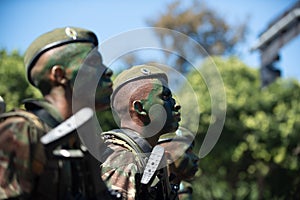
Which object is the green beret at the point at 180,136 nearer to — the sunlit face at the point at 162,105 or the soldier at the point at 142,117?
the soldier at the point at 142,117

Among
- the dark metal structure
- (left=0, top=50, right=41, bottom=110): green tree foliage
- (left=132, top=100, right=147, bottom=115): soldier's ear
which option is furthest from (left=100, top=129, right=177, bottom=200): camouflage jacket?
the dark metal structure

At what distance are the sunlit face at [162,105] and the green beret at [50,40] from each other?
1.31 meters

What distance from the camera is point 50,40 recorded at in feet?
12.2

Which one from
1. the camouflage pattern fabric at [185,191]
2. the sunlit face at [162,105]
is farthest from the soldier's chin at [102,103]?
the camouflage pattern fabric at [185,191]

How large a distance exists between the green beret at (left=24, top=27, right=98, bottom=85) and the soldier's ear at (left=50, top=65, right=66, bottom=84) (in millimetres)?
123

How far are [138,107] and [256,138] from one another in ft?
61.8

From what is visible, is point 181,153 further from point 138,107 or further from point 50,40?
point 50,40

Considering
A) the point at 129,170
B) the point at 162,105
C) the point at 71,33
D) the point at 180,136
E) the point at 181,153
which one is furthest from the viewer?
the point at 180,136

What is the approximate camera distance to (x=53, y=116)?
346 cm

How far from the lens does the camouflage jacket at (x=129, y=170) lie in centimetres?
444

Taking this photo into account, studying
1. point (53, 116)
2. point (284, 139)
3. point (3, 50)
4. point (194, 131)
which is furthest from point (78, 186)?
point (284, 139)

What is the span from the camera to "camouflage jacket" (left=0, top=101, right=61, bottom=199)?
10.2 feet

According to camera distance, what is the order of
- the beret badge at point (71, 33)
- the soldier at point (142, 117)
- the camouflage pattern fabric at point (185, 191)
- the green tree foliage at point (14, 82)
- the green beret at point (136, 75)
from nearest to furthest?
1. the beret badge at point (71, 33)
2. the soldier at point (142, 117)
3. the green beret at point (136, 75)
4. the camouflage pattern fabric at point (185, 191)
5. the green tree foliage at point (14, 82)

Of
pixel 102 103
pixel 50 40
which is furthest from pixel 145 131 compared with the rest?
pixel 50 40
